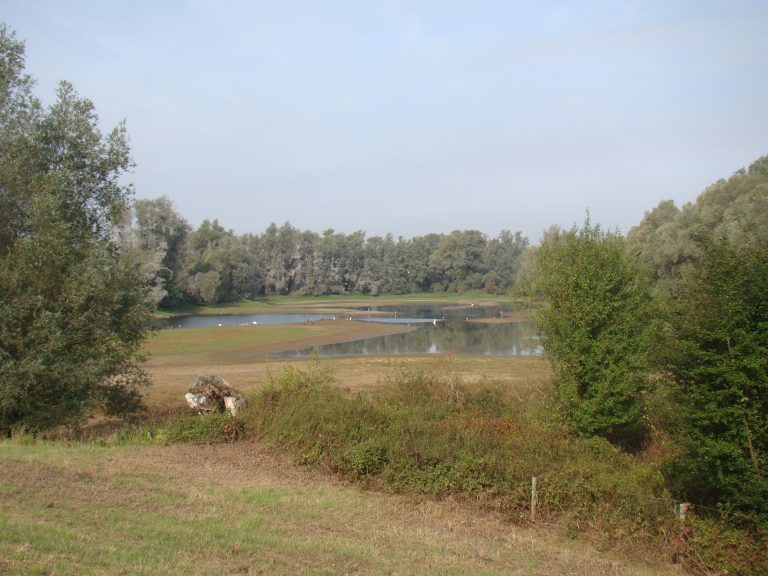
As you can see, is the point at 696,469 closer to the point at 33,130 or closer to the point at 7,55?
the point at 33,130

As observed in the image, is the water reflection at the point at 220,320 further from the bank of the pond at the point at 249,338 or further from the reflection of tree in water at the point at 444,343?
the reflection of tree in water at the point at 444,343

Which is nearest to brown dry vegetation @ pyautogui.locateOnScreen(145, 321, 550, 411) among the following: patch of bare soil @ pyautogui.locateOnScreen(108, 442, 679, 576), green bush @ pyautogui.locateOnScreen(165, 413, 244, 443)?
green bush @ pyautogui.locateOnScreen(165, 413, 244, 443)

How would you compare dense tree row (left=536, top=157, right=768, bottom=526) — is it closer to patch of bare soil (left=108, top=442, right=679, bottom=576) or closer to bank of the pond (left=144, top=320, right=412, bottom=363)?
patch of bare soil (left=108, top=442, right=679, bottom=576)

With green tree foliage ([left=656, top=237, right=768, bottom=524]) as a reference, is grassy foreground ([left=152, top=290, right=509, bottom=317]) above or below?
below

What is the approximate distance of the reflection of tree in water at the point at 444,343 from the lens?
160 ft

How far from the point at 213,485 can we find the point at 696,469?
8.46 m

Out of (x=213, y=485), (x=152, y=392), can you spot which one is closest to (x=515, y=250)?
(x=152, y=392)

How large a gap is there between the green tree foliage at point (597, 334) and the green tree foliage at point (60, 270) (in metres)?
12.5

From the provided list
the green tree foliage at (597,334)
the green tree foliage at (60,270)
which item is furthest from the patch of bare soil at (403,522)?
the green tree foliage at (597,334)

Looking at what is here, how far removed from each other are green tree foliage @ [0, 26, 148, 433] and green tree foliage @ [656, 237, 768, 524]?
557 inches

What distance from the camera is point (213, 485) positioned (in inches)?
463

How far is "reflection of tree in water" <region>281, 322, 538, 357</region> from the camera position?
4878 centimetres

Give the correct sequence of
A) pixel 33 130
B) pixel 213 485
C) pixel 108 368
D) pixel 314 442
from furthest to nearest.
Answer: pixel 33 130
pixel 108 368
pixel 314 442
pixel 213 485

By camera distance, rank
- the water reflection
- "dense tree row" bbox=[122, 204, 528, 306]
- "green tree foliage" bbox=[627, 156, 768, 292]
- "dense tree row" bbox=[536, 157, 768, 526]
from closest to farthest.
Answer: "dense tree row" bbox=[536, 157, 768, 526] → "green tree foliage" bbox=[627, 156, 768, 292] → the water reflection → "dense tree row" bbox=[122, 204, 528, 306]
